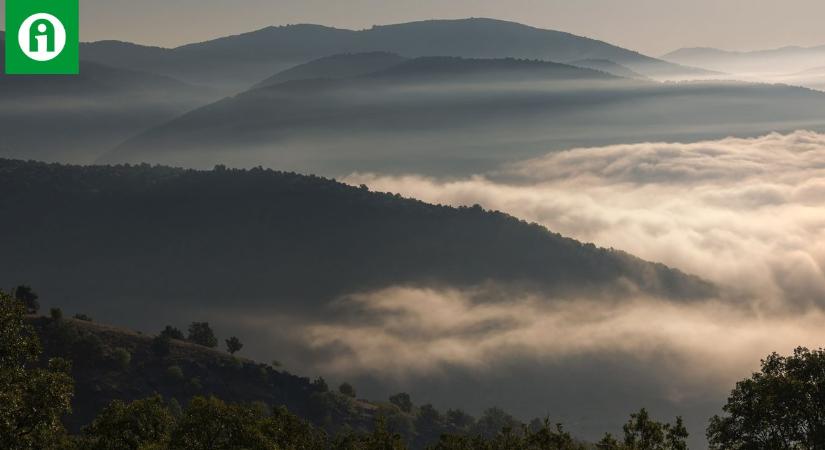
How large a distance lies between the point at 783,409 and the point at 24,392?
4229 cm

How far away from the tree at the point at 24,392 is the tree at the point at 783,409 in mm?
37456

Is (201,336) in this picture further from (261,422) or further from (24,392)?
(24,392)

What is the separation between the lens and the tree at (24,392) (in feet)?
158

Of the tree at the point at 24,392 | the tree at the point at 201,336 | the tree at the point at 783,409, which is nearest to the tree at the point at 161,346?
the tree at the point at 201,336

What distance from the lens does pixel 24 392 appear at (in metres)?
49.8

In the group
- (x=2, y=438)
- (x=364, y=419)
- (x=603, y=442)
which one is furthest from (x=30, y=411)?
(x=364, y=419)

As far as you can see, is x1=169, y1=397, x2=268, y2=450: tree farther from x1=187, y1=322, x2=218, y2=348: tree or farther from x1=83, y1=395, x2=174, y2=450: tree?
x1=187, y1=322, x2=218, y2=348: tree

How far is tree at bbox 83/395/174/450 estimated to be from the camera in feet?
179

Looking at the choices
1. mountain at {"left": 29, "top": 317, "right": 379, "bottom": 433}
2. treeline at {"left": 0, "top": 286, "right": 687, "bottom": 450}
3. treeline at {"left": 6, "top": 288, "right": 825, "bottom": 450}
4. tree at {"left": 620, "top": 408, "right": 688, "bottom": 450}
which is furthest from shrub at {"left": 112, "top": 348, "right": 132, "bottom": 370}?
tree at {"left": 620, "top": 408, "right": 688, "bottom": 450}

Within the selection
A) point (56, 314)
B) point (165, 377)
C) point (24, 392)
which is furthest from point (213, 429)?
point (165, 377)

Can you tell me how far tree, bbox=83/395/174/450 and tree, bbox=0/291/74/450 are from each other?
297 centimetres

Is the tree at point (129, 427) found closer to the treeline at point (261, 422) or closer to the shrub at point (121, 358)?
the treeline at point (261, 422)

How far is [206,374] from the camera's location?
572ft

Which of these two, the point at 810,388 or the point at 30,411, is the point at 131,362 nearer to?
the point at 30,411
